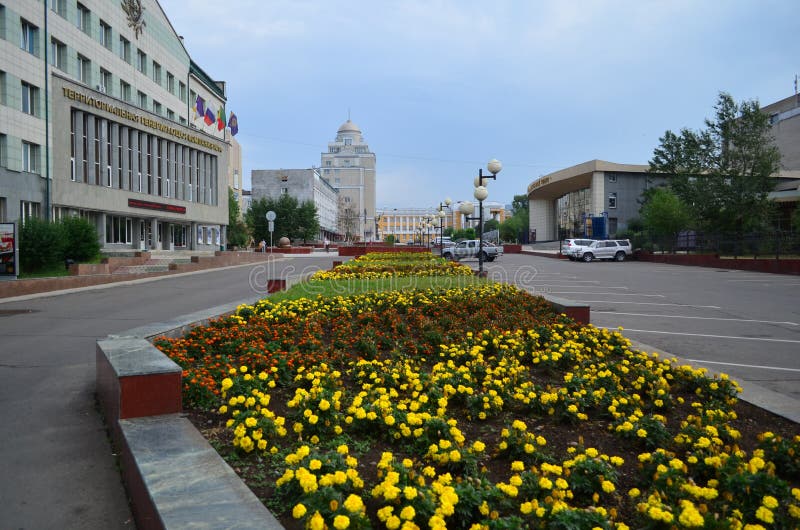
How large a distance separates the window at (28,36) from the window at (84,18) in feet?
13.4

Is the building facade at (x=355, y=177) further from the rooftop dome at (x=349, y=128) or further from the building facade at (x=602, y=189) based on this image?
the building facade at (x=602, y=189)

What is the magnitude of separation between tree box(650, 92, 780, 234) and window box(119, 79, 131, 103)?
133 feet

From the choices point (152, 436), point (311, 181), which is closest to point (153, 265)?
point (152, 436)

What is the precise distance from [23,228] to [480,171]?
54.9 feet

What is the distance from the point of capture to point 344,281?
1555 centimetres

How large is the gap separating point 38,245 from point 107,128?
47.6ft

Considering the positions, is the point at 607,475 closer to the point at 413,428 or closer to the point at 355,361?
the point at 413,428

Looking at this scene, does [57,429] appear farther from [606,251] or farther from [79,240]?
[606,251]

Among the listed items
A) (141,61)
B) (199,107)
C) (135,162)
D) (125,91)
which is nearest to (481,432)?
(135,162)

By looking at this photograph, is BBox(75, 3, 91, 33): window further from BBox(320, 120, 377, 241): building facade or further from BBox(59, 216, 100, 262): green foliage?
BBox(320, 120, 377, 241): building facade

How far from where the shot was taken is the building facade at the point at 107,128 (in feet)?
84.6

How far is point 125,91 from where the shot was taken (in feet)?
119

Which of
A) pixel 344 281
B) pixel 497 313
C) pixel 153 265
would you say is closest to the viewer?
pixel 497 313

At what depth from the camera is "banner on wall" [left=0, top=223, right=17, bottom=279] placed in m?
16.8
